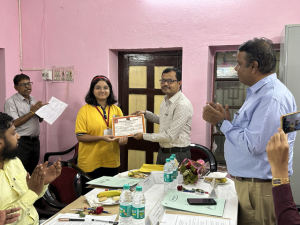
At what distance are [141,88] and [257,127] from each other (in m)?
2.40

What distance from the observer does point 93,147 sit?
2949 mm

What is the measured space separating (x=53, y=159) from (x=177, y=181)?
8.90ft

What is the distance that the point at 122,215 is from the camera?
1.34 metres

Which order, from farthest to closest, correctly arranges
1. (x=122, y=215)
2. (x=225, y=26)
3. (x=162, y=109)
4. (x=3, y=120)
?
(x=225, y=26), (x=162, y=109), (x=3, y=120), (x=122, y=215)

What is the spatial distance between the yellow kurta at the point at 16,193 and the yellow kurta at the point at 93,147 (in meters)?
1.31

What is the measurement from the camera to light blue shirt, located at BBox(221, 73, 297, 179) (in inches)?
60.4

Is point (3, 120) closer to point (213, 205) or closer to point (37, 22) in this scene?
point (213, 205)

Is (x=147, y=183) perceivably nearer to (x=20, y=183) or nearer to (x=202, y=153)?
(x=20, y=183)

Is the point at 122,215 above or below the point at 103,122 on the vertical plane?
below

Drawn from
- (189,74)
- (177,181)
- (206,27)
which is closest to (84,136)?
(177,181)

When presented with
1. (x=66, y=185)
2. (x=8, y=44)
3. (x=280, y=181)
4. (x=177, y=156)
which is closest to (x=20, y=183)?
(x=66, y=185)

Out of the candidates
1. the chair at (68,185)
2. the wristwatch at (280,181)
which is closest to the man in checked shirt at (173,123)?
the chair at (68,185)

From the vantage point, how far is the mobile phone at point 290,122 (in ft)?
3.56

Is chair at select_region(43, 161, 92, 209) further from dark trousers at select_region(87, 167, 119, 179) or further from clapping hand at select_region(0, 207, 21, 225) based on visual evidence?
clapping hand at select_region(0, 207, 21, 225)
